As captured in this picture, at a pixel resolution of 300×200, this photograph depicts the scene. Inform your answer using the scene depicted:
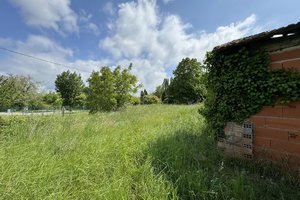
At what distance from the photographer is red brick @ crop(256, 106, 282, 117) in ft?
11.7

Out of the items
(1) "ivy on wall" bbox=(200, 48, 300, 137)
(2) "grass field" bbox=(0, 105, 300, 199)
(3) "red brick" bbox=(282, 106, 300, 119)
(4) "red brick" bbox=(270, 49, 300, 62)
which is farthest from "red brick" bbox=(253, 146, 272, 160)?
(4) "red brick" bbox=(270, 49, 300, 62)

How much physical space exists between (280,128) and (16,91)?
35761 mm

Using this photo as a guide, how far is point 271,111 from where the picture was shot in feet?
12.1

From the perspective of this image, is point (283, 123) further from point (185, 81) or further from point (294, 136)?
point (185, 81)

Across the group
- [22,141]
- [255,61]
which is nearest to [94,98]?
[22,141]

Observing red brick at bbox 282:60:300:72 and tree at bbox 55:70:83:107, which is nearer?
red brick at bbox 282:60:300:72

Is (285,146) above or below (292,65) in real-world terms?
below

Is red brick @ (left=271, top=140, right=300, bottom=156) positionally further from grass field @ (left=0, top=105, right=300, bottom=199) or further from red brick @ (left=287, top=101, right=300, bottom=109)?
red brick @ (left=287, top=101, right=300, bottom=109)

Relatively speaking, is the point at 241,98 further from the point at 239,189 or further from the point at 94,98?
the point at 94,98

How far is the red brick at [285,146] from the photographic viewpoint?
3367mm

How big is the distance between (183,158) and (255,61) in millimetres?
2346

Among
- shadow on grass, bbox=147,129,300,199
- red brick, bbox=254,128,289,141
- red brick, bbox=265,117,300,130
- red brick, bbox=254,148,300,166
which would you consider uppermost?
red brick, bbox=265,117,300,130

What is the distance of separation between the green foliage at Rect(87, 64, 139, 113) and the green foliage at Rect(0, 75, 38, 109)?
17.5 metres

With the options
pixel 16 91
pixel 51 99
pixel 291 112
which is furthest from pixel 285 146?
pixel 51 99
